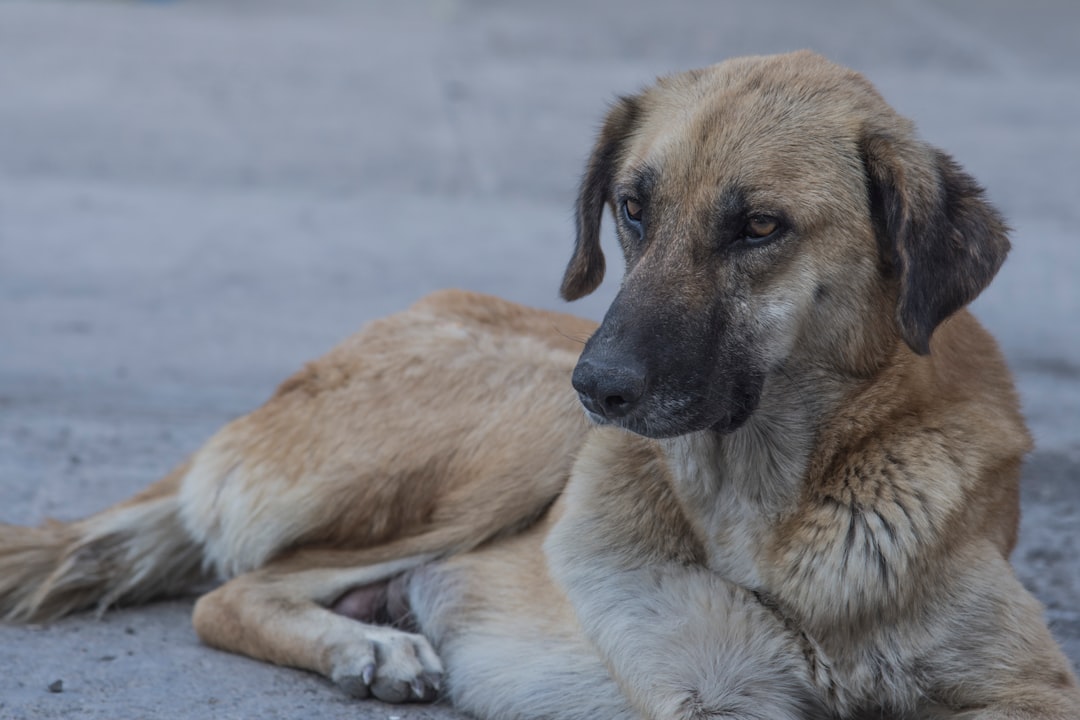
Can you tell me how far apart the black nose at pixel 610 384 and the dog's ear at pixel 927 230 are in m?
0.58

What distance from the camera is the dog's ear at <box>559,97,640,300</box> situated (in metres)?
A: 3.65

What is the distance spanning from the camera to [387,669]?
3506 millimetres

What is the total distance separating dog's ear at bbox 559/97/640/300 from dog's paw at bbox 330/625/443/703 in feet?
3.32

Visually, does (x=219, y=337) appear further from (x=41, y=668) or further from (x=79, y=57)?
(x=79, y=57)

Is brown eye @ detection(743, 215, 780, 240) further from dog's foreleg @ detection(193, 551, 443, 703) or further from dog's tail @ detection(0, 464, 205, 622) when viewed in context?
dog's tail @ detection(0, 464, 205, 622)

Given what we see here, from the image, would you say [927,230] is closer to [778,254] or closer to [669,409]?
[778,254]

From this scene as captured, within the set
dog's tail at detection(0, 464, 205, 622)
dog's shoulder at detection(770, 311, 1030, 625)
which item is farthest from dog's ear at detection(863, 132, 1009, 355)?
dog's tail at detection(0, 464, 205, 622)

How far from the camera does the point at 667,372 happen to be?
2920 millimetres

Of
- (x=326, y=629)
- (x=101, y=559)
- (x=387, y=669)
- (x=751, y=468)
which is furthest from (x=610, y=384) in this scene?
(x=101, y=559)

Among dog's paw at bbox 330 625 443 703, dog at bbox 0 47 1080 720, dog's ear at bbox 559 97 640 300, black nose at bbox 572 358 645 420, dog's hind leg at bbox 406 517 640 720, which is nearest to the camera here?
black nose at bbox 572 358 645 420

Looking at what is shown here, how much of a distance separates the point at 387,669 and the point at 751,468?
3.47ft

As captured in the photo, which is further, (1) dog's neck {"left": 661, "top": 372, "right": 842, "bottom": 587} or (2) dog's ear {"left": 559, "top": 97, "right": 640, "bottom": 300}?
(2) dog's ear {"left": 559, "top": 97, "right": 640, "bottom": 300}

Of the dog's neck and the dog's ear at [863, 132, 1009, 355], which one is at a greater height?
the dog's ear at [863, 132, 1009, 355]

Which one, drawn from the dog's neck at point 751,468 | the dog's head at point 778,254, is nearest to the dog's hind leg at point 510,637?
the dog's neck at point 751,468
